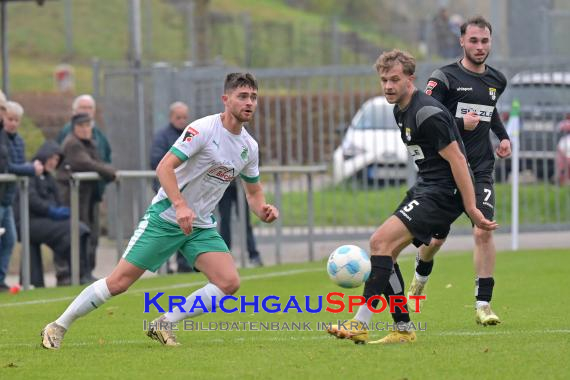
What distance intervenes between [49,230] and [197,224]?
20.7 ft

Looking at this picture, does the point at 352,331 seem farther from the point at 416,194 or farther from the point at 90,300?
the point at 90,300

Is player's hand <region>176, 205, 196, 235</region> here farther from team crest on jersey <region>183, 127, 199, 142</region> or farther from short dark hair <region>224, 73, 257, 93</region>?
short dark hair <region>224, 73, 257, 93</region>

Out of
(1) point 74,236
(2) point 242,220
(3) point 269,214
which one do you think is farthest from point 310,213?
(3) point 269,214

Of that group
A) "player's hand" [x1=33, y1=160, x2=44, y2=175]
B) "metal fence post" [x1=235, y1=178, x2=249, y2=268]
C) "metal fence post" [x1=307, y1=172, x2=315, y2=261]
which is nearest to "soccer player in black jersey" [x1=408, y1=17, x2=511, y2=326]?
"player's hand" [x1=33, y1=160, x2=44, y2=175]

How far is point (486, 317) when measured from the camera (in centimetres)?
1009

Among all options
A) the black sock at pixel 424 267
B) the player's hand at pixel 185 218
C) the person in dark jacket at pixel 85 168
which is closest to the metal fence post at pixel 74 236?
the person in dark jacket at pixel 85 168

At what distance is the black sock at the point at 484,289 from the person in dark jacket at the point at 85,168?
20.2ft

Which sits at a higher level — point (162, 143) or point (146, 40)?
point (146, 40)

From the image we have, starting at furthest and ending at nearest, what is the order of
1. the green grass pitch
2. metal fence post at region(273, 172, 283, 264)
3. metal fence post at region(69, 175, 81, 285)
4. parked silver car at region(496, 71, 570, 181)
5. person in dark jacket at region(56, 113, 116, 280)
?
1. parked silver car at region(496, 71, 570, 181)
2. metal fence post at region(273, 172, 283, 264)
3. person in dark jacket at region(56, 113, 116, 280)
4. metal fence post at region(69, 175, 81, 285)
5. the green grass pitch

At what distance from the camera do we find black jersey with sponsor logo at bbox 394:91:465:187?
8898mm

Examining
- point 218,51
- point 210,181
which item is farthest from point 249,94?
point 218,51

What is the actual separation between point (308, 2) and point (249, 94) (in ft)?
150

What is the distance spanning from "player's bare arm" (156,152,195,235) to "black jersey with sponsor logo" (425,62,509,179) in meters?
2.42

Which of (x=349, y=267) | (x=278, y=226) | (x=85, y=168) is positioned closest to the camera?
(x=349, y=267)
